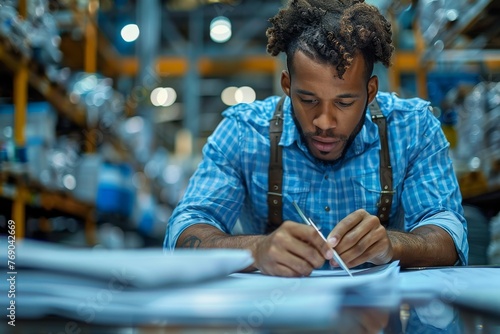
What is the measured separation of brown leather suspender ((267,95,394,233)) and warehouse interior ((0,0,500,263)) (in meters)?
0.17

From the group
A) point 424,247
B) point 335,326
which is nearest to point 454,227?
point 424,247

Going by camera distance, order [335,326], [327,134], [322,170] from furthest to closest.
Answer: [322,170] → [327,134] → [335,326]

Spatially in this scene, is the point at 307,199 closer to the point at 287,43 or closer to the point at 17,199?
the point at 287,43

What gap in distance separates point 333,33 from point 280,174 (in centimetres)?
39

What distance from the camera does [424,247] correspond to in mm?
1123

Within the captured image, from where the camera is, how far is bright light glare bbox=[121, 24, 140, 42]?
224 inches

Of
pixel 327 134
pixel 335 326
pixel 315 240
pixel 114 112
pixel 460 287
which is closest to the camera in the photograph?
pixel 335 326

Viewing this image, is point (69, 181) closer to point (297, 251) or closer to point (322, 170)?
point (322, 170)

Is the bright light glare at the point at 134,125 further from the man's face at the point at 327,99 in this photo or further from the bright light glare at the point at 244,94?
the bright light glare at the point at 244,94

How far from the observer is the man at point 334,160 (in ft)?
3.76

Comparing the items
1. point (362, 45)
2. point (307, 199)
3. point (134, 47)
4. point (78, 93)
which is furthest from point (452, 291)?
point (134, 47)

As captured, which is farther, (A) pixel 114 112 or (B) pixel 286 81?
(A) pixel 114 112

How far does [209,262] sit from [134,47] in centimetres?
615

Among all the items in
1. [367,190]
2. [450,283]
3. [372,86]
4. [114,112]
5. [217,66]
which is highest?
[217,66]
